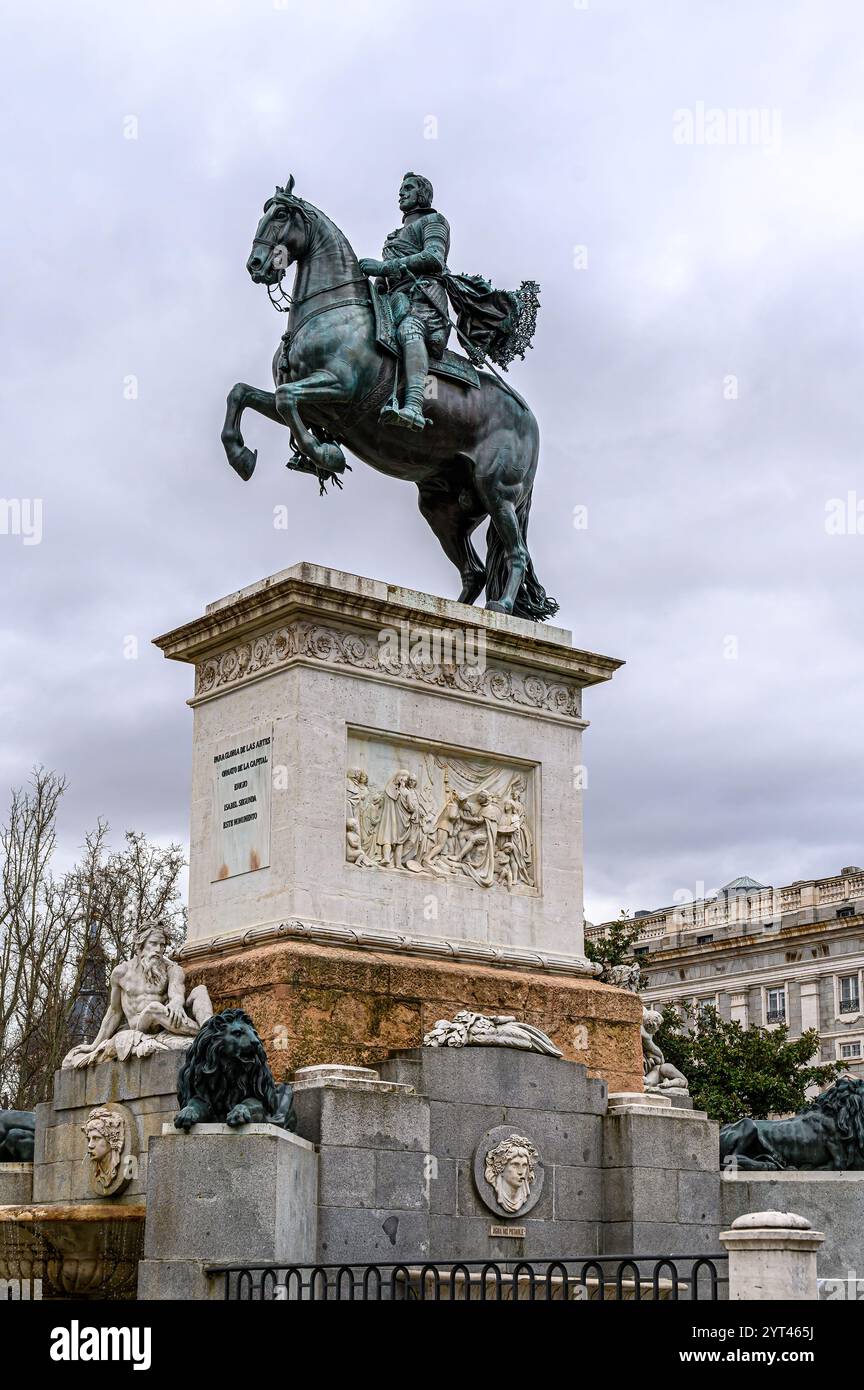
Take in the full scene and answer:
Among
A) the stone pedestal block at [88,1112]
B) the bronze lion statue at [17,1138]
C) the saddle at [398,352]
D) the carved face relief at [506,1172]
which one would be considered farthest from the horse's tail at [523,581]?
the bronze lion statue at [17,1138]

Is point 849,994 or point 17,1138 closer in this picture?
point 17,1138

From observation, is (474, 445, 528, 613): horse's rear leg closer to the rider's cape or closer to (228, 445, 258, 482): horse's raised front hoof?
the rider's cape

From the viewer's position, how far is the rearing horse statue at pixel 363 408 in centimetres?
1683

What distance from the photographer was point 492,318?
18688 millimetres

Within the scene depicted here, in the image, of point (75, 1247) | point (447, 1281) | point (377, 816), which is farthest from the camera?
point (377, 816)

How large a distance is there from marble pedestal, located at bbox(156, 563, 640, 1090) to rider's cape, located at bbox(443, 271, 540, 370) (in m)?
3.06

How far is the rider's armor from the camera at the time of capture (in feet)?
56.0

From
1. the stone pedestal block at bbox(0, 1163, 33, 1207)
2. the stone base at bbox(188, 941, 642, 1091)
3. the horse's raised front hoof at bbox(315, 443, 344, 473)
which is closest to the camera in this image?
the stone base at bbox(188, 941, 642, 1091)

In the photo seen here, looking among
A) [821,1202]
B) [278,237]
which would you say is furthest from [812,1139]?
[278,237]

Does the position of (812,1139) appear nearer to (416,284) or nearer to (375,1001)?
(375,1001)

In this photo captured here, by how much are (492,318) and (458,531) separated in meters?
2.18

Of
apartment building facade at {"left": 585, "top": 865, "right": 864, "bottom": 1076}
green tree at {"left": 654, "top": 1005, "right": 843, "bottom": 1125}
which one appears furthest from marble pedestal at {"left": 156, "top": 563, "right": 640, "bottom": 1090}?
apartment building facade at {"left": 585, "top": 865, "right": 864, "bottom": 1076}

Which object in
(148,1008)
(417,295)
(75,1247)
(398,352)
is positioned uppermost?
(417,295)
